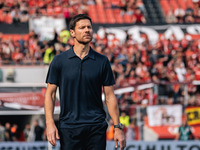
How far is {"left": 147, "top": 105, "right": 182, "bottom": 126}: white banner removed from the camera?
45.0 feet

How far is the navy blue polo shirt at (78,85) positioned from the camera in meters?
4.25

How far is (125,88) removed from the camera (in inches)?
545

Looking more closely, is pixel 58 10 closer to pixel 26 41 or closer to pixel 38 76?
pixel 26 41

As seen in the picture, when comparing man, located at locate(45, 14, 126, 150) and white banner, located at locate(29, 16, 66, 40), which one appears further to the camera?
white banner, located at locate(29, 16, 66, 40)

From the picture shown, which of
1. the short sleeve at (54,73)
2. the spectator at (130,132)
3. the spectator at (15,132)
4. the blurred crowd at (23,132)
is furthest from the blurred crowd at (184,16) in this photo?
the short sleeve at (54,73)

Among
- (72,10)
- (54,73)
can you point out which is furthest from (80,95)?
(72,10)

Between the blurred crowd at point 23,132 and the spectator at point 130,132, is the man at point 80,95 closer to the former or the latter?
the spectator at point 130,132

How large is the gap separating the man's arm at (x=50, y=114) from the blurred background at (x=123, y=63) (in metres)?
6.26

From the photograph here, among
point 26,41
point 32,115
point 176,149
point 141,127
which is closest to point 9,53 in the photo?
point 26,41

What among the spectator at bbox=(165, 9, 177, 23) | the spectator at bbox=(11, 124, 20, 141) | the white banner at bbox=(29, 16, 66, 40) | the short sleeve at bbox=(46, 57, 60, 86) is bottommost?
the spectator at bbox=(11, 124, 20, 141)

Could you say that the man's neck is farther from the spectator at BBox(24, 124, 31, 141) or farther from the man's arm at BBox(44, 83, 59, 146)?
the spectator at BBox(24, 124, 31, 141)

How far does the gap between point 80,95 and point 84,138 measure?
389mm

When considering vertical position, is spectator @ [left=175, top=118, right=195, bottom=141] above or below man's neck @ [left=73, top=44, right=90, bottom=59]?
below

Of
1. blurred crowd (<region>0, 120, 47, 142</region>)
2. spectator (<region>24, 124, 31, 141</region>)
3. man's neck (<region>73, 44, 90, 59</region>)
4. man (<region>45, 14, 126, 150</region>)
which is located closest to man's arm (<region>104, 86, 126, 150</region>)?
man (<region>45, 14, 126, 150</region>)
